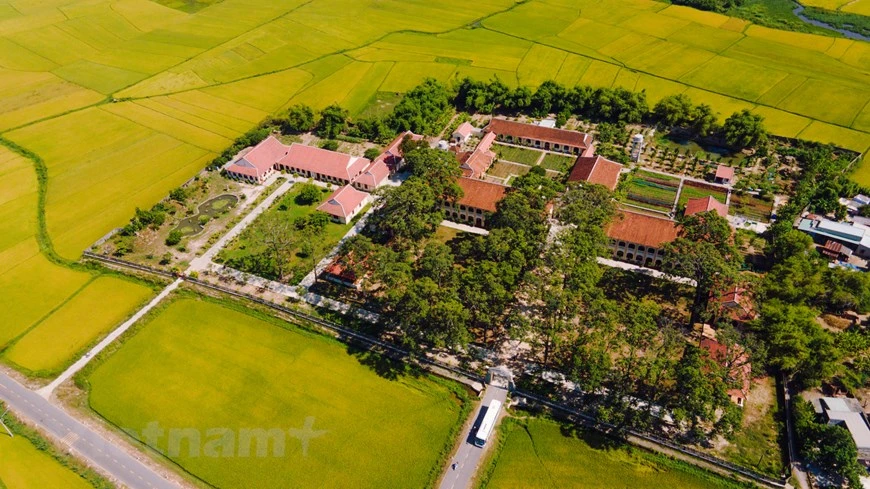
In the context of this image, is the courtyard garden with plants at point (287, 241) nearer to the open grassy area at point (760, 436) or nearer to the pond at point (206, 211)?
the pond at point (206, 211)

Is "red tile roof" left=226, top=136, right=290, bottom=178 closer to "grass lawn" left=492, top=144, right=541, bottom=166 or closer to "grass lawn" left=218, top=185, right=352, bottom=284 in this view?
"grass lawn" left=218, top=185, right=352, bottom=284

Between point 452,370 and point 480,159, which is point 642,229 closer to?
point 480,159

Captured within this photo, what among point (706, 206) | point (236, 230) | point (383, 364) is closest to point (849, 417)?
point (706, 206)

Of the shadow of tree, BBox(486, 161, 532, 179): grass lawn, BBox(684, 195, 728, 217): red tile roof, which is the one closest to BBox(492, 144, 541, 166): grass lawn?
BBox(486, 161, 532, 179): grass lawn

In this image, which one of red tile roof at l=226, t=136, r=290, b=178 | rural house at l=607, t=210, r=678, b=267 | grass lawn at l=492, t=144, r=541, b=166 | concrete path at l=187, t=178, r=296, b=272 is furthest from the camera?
grass lawn at l=492, t=144, r=541, b=166

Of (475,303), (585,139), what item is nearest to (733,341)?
(475,303)

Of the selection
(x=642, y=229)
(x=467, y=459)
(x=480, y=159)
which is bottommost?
(x=467, y=459)

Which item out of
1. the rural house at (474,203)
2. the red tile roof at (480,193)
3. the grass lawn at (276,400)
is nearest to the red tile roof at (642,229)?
the red tile roof at (480,193)
